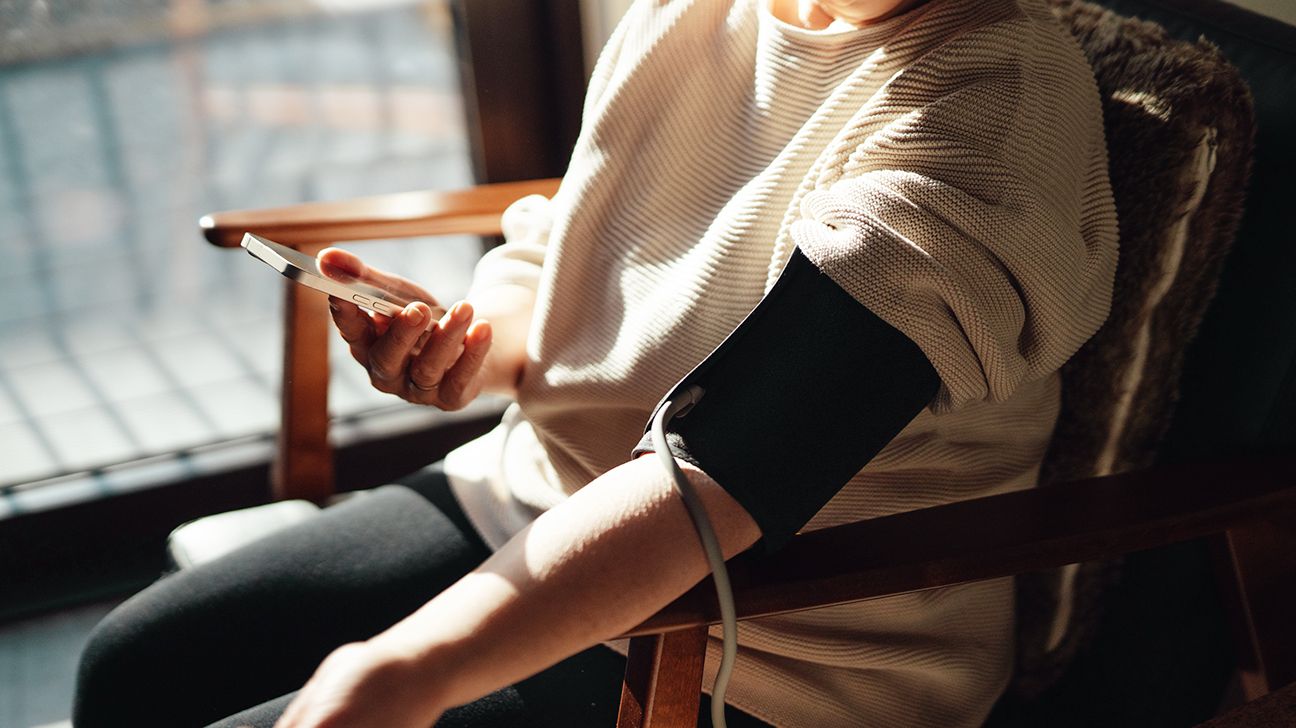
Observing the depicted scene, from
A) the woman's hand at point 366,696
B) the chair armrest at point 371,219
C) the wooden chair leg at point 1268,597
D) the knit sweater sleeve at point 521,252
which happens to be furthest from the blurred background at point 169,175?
the wooden chair leg at point 1268,597

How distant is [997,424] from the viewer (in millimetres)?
814

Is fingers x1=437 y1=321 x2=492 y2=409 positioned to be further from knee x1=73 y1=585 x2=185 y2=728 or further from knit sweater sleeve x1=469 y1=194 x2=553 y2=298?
knee x1=73 y1=585 x2=185 y2=728

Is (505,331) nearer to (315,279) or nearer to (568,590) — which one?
(315,279)

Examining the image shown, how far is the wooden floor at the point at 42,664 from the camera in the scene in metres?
1.38

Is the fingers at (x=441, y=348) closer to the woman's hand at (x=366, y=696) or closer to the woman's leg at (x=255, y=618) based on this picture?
the woman's leg at (x=255, y=618)

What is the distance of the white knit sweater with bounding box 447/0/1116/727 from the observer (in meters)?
0.65

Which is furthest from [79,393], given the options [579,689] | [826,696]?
[826,696]

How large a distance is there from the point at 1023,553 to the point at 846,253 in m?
0.23

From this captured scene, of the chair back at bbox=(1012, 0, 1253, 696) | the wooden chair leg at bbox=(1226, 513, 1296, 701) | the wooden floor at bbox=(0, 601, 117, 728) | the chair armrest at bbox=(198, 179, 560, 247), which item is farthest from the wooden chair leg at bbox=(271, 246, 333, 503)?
the wooden chair leg at bbox=(1226, 513, 1296, 701)

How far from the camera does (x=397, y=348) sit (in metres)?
0.84

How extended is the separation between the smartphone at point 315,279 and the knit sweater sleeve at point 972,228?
1.07 feet

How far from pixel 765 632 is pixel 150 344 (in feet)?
3.95

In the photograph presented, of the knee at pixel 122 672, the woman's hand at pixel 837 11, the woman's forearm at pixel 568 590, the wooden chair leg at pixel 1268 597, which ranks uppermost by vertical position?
the woman's hand at pixel 837 11

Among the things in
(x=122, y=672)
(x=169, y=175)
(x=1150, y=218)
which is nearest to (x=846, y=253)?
(x=1150, y=218)
